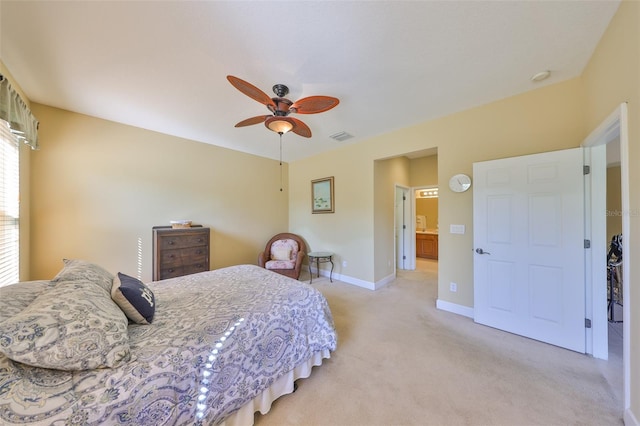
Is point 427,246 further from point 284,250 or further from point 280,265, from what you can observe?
point 280,265

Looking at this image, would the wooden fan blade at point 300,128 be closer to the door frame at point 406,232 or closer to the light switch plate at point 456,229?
the light switch plate at point 456,229

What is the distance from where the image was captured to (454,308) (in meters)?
2.92

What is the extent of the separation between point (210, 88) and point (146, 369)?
2.41 meters

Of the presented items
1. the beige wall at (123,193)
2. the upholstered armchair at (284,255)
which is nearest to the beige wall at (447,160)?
the upholstered armchair at (284,255)

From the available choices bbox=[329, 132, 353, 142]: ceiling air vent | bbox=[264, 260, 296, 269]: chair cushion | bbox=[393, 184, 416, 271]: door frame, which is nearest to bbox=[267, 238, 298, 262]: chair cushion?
bbox=[264, 260, 296, 269]: chair cushion

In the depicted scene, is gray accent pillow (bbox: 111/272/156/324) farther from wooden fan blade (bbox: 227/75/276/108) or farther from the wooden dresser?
the wooden dresser

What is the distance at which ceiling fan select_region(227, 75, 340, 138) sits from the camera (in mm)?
1798

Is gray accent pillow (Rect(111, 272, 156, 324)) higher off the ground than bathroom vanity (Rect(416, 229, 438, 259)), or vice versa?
gray accent pillow (Rect(111, 272, 156, 324))

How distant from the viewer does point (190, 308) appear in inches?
62.8

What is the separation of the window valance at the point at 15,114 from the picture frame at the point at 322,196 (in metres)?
3.81

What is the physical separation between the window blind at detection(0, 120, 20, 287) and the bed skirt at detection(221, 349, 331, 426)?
2473 mm

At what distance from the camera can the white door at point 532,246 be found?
210cm

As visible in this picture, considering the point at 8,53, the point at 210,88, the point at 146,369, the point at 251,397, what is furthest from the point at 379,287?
the point at 8,53

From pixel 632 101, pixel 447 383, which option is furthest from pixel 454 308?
pixel 632 101
